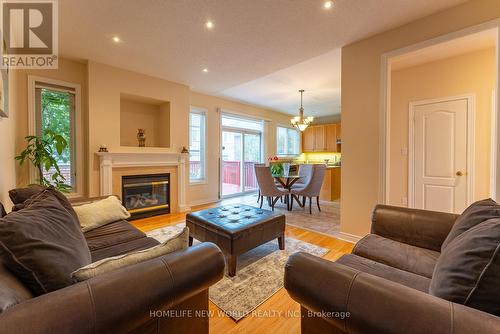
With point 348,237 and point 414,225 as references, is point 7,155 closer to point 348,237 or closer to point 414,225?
point 414,225

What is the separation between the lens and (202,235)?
2355mm

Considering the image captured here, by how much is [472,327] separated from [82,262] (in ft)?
4.93

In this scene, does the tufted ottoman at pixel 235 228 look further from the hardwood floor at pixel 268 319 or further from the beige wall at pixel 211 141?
the beige wall at pixel 211 141

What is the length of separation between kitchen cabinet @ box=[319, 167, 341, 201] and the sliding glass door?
2.08m

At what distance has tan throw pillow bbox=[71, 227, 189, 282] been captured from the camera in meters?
0.85

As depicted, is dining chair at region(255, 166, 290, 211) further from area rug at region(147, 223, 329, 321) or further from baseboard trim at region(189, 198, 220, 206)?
area rug at region(147, 223, 329, 321)

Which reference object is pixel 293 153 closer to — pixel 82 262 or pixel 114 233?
pixel 114 233

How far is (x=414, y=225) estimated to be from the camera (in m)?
1.69

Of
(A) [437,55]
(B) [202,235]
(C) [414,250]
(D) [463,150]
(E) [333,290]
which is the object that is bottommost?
(B) [202,235]

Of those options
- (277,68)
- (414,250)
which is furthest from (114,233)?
(277,68)

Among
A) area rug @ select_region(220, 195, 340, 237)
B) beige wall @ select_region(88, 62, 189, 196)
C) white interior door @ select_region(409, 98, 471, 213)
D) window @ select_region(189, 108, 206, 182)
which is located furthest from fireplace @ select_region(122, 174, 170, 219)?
white interior door @ select_region(409, 98, 471, 213)

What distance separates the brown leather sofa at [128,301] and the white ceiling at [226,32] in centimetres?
233

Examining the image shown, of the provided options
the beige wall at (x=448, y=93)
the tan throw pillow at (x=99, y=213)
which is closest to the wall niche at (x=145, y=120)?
the tan throw pillow at (x=99, y=213)

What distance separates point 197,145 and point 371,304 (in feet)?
16.2
